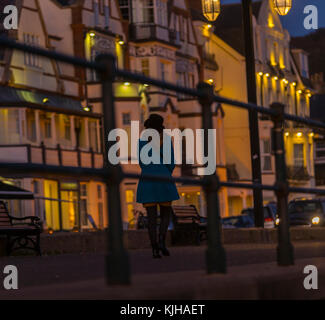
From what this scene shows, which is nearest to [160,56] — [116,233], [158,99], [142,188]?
[158,99]

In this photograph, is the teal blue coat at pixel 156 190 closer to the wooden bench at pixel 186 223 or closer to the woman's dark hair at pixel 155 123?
the woman's dark hair at pixel 155 123

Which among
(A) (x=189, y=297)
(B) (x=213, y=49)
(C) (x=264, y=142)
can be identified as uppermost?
(B) (x=213, y=49)

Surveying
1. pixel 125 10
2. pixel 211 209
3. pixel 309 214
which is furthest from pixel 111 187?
pixel 125 10

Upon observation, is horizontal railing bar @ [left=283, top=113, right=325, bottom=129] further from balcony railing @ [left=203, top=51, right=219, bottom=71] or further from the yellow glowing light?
the yellow glowing light

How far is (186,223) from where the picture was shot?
22.8 metres

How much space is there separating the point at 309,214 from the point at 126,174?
3007 cm

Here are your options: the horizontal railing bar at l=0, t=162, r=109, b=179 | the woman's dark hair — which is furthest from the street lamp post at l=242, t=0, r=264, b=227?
the horizontal railing bar at l=0, t=162, r=109, b=179

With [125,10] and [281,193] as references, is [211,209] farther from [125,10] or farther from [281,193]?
[125,10]

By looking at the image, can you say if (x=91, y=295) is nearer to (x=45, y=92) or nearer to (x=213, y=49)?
(x=45, y=92)

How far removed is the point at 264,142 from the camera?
8512 centimetres

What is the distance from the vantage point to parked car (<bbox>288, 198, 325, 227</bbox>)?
36.9 m

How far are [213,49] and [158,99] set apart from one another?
1380 cm

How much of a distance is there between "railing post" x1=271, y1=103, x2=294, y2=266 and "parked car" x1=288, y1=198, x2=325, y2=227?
26678 mm

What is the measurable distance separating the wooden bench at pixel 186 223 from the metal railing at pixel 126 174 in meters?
12.2
